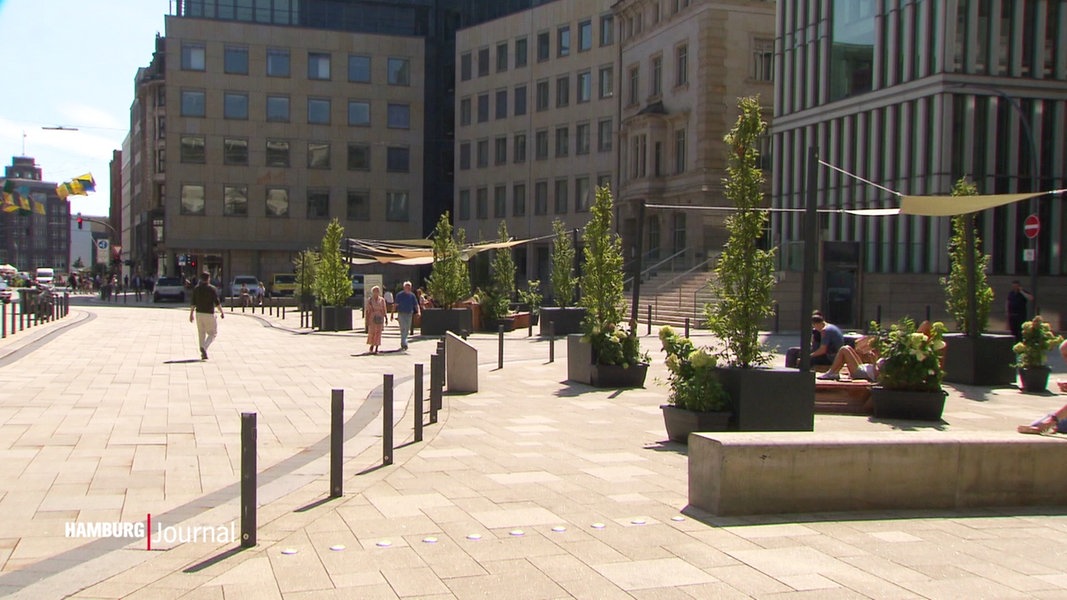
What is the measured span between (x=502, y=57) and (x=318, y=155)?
13.4 meters

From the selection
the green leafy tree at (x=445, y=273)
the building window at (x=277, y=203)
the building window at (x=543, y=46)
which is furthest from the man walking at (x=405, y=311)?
the building window at (x=277, y=203)

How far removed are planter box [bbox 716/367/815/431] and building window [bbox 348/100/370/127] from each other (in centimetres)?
6083

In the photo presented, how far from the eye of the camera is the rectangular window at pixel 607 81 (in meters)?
57.3

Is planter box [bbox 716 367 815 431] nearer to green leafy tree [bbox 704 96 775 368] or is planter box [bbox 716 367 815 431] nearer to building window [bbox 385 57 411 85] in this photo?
green leafy tree [bbox 704 96 775 368]

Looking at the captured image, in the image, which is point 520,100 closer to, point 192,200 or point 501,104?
point 501,104

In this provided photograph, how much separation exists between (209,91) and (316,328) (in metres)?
38.6

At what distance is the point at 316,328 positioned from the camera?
31.5m

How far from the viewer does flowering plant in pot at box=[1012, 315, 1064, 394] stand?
14.8m

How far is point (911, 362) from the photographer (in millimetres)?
11812

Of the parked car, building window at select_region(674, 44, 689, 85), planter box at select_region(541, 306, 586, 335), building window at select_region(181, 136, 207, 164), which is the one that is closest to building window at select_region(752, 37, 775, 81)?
building window at select_region(674, 44, 689, 85)

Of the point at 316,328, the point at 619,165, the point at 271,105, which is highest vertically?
the point at 271,105


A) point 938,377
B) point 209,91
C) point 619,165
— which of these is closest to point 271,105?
point 209,91

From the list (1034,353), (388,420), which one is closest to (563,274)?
(1034,353)

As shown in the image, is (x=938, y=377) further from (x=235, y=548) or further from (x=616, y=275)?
(x=235, y=548)
